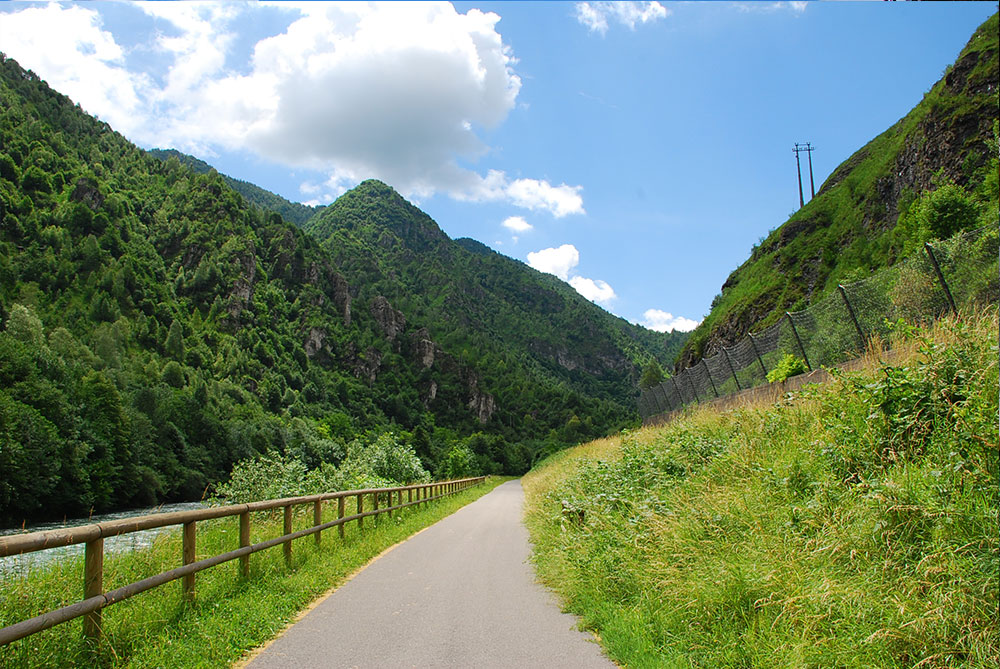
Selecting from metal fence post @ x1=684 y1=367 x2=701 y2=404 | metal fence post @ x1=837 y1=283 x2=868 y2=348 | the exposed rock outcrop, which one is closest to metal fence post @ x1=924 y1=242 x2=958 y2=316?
metal fence post @ x1=837 y1=283 x2=868 y2=348

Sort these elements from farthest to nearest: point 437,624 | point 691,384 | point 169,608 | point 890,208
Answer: point 890,208, point 691,384, point 437,624, point 169,608

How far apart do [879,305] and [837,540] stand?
622 cm

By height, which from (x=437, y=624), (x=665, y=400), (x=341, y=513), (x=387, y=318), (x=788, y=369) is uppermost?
(x=387, y=318)

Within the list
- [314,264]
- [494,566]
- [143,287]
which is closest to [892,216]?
[494,566]

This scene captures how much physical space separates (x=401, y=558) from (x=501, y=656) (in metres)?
5.88

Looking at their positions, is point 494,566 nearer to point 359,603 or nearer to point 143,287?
point 359,603

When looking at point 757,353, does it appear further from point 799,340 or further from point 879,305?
point 879,305

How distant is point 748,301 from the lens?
188 feet

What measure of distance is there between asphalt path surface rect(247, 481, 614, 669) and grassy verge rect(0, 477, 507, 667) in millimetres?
299

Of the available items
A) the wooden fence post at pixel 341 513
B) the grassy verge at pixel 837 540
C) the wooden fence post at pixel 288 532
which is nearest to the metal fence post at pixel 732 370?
the grassy verge at pixel 837 540

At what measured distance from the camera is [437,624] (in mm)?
5977

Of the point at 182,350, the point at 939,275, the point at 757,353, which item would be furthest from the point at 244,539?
the point at 182,350

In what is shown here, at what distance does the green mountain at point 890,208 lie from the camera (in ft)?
106

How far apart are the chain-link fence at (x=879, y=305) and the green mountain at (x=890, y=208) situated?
48.9ft
